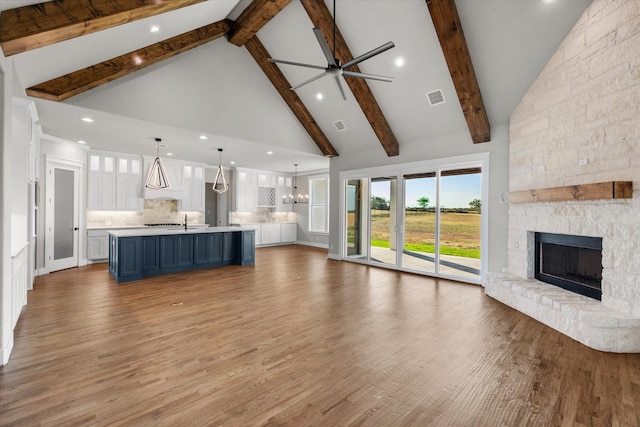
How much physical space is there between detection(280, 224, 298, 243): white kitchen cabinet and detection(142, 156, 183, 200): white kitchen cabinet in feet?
13.3

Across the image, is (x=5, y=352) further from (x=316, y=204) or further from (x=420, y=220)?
(x=316, y=204)

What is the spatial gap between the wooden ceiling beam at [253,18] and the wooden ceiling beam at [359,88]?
1.64ft

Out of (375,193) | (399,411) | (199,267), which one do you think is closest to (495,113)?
(375,193)

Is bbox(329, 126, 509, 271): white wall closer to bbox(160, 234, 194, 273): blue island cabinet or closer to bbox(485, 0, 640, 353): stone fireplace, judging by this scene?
bbox(485, 0, 640, 353): stone fireplace

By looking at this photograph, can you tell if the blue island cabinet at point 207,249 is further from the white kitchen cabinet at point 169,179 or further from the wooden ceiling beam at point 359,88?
the wooden ceiling beam at point 359,88

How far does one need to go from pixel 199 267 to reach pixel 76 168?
12.8 ft

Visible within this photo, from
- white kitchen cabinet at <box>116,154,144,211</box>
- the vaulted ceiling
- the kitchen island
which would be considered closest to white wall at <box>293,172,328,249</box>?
the kitchen island

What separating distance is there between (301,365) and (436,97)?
506 centimetres

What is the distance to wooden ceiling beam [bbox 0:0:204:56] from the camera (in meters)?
2.51

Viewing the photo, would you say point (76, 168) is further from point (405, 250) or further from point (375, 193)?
point (405, 250)

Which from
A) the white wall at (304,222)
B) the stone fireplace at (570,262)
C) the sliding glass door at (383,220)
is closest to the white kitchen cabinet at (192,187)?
the white wall at (304,222)

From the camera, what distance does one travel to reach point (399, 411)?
2111 mm

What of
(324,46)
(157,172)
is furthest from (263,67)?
(157,172)

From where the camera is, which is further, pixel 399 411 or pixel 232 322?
pixel 232 322
